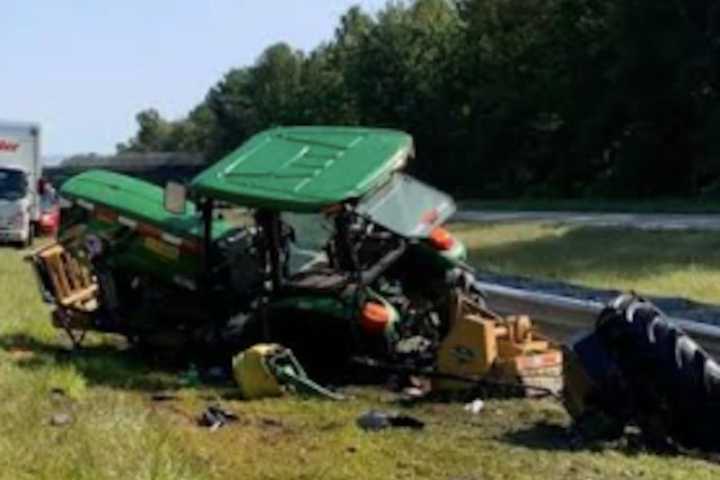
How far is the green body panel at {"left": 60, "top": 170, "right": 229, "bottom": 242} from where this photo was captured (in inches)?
438

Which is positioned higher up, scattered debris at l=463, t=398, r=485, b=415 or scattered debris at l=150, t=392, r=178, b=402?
scattered debris at l=463, t=398, r=485, b=415

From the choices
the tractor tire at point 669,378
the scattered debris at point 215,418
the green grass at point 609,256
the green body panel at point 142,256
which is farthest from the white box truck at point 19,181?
the tractor tire at point 669,378

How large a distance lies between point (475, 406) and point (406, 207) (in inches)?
68.7

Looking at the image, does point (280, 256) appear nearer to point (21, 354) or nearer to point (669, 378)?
point (21, 354)

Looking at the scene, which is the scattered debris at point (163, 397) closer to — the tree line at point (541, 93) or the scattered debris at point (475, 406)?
the scattered debris at point (475, 406)

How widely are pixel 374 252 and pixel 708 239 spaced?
53.7ft

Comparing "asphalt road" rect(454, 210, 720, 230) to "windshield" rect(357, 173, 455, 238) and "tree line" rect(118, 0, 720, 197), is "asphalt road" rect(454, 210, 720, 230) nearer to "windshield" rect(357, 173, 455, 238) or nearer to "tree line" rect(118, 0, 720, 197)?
"tree line" rect(118, 0, 720, 197)

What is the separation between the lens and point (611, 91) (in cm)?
5872

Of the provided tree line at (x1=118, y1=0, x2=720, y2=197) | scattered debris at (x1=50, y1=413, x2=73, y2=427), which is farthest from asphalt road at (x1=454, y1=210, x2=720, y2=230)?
scattered debris at (x1=50, y1=413, x2=73, y2=427)

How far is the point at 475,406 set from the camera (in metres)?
8.86

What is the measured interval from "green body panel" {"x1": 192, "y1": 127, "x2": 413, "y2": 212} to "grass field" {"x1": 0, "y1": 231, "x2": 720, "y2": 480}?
1.30 metres

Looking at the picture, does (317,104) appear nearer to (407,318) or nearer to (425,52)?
(425,52)

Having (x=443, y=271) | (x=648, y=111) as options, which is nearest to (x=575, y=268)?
(x=443, y=271)

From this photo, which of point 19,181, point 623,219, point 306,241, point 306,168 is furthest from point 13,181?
point 306,168
